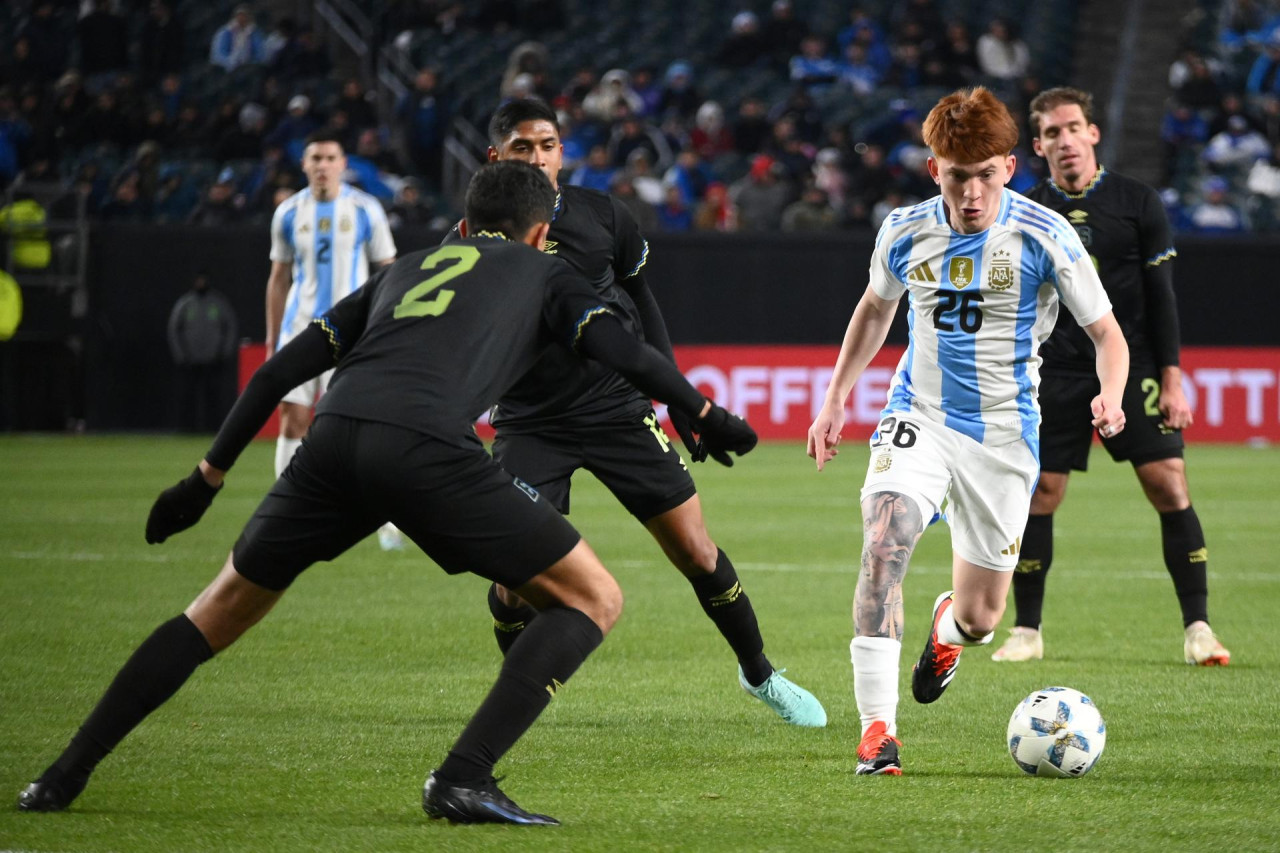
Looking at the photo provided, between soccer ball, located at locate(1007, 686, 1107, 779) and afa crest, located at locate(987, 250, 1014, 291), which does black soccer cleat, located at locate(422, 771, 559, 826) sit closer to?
soccer ball, located at locate(1007, 686, 1107, 779)

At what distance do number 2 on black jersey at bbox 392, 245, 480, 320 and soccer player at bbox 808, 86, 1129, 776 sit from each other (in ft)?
4.47

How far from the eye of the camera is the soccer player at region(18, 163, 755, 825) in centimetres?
446

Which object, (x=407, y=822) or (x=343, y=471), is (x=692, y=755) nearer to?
(x=407, y=822)

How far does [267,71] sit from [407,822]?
2102 centimetres

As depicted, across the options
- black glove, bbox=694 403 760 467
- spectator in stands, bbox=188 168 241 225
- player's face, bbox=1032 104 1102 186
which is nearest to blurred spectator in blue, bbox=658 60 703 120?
spectator in stands, bbox=188 168 241 225

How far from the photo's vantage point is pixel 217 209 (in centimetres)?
2158

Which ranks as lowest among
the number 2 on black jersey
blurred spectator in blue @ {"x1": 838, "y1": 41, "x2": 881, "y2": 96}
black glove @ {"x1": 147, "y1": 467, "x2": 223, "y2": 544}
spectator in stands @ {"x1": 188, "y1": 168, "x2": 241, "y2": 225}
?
spectator in stands @ {"x1": 188, "y1": 168, "x2": 241, "y2": 225}

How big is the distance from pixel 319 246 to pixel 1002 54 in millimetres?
15642

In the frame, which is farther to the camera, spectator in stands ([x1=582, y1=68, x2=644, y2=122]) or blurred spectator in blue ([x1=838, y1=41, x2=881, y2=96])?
blurred spectator in blue ([x1=838, y1=41, x2=881, y2=96])

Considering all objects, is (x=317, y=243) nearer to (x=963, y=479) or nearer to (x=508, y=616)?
(x=508, y=616)

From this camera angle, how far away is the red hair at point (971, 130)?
5.39 m

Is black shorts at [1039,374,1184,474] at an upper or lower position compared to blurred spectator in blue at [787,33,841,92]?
upper

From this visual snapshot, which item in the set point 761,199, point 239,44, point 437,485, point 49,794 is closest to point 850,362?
point 437,485

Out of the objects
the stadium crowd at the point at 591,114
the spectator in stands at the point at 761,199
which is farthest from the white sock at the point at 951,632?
the spectator in stands at the point at 761,199
